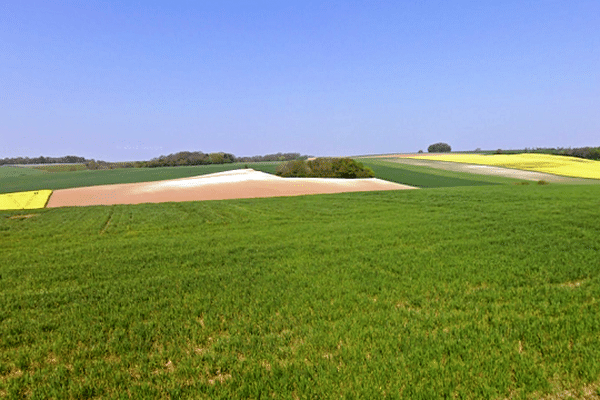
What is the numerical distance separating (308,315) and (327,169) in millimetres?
53324

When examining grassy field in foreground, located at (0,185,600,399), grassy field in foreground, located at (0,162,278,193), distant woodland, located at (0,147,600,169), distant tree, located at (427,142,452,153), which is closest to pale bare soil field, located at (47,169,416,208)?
grassy field in foreground, located at (0,162,278,193)

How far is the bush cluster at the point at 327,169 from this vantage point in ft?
191

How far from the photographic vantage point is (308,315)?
21.7 ft

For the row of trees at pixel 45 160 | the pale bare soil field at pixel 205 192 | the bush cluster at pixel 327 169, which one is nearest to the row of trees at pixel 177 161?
the row of trees at pixel 45 160

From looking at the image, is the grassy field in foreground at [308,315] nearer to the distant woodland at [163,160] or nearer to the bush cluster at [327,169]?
the bush cluster at [327,169]

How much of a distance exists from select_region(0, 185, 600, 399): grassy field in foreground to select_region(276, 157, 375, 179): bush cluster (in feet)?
146

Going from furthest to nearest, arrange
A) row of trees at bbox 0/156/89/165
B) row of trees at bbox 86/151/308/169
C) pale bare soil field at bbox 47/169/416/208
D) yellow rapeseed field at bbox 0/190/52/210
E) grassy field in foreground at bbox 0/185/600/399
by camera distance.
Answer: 1. row of trees at bbox 0/156/89/165
2. row of trees at bbox 86/151/308/169
3. pale bare soil field at bbox 47/169/416/208
4. yellow rapeseed field at bbox 0/190/52/210
5. grassy field in foreground at bbox 0/185/600/399

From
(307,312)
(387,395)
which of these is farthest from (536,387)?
(307,312)

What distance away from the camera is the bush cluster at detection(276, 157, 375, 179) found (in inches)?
2288

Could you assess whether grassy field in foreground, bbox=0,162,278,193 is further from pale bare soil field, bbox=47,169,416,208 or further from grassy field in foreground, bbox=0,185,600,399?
grassy field in foreground, bbox=0,185,600,399

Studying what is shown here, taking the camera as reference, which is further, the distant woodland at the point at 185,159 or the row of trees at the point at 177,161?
the row of trees at the point at 177,161

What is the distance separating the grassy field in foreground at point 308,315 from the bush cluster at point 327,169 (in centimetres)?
4444

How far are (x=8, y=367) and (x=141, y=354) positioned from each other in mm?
2007

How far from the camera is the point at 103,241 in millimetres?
13852
